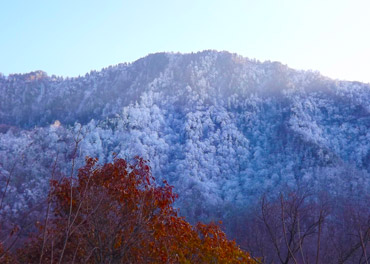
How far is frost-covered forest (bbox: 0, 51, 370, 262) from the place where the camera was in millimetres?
53531

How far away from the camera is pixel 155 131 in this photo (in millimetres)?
70375

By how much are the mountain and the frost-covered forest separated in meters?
0.22

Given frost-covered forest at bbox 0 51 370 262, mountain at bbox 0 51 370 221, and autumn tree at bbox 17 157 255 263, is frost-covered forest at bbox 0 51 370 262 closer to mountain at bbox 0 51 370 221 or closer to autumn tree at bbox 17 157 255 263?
mountain at bbox 0 51 370 221

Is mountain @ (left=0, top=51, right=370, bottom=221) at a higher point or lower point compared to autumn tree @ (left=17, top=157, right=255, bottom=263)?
lower

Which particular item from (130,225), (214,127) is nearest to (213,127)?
(214,127)

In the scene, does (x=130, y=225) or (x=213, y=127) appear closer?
(x=130, y=225)

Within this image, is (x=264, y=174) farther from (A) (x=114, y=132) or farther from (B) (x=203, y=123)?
(A) (x=114, y=132)

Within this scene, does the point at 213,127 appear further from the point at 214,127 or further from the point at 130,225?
the point at 130,225

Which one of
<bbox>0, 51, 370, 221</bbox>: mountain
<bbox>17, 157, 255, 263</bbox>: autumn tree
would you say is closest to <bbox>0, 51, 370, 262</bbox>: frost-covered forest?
<bbox>0, 51, 370, 221</bbox>: mountain

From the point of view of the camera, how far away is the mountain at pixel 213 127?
54562mm

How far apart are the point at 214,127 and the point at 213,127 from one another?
23 cm

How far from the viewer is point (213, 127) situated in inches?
2817

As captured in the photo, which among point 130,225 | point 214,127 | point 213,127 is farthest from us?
point 214,127

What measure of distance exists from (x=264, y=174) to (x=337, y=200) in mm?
17267
